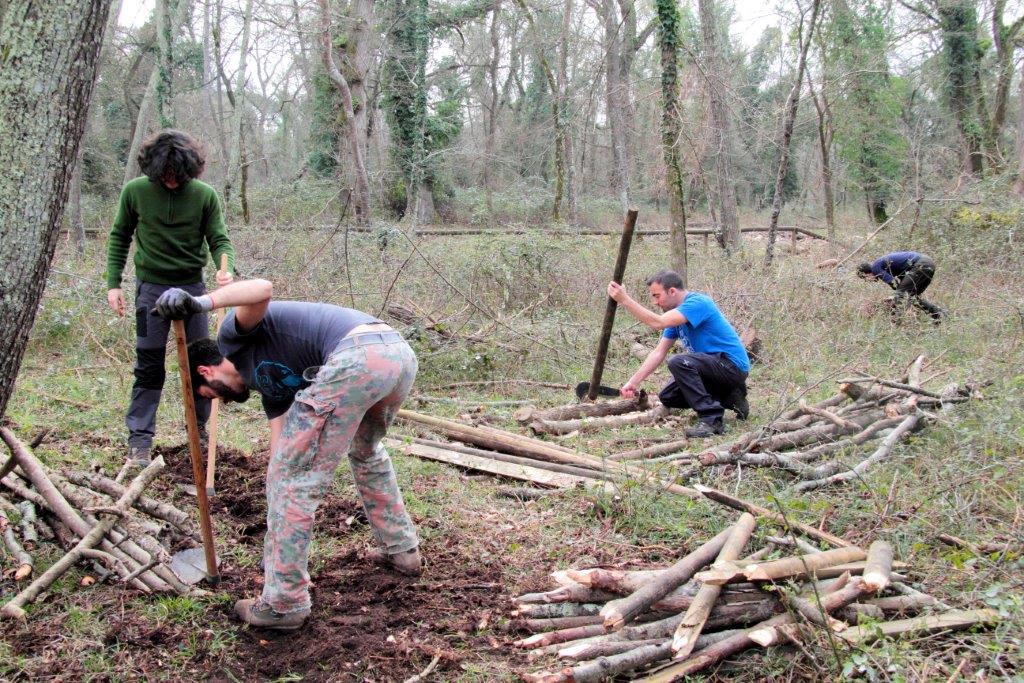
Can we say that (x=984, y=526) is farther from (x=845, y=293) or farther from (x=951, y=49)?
(x=951, y=49)

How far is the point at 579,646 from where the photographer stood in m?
2.92

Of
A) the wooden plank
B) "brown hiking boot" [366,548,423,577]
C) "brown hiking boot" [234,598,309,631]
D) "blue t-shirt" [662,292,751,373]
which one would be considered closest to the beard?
"brown hiking boot" [234,598,309,631]

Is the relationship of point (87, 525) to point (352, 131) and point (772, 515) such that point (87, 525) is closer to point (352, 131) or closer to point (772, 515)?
point (772, 515)

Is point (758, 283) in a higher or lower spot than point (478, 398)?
higher

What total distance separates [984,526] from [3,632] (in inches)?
169

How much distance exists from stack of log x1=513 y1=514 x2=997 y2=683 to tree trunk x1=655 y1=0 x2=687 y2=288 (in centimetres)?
827

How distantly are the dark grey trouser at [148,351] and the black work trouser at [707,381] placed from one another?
356 centimetres

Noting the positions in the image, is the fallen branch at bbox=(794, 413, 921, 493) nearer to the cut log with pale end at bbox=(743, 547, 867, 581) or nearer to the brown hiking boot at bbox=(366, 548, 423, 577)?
the cut log with pale end at bbox=(743, 547, 867, 581)

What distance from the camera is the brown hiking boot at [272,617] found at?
10.4ft

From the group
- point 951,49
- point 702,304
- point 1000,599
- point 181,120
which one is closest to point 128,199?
point 702,304

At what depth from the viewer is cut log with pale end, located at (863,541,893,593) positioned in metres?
2.88

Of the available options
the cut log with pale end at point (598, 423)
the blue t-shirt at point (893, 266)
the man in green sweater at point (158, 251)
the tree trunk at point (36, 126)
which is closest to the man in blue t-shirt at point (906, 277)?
the blue t-shirt at point (893, 266)

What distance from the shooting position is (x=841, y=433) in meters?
5.38

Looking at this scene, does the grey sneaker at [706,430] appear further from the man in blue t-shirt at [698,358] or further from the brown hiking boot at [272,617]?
the brown hiking boot at [272,617]
